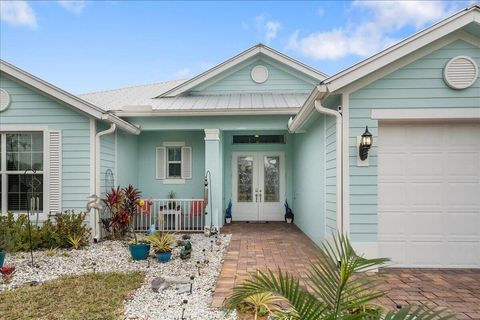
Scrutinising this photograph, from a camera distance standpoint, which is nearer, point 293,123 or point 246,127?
point 293,123

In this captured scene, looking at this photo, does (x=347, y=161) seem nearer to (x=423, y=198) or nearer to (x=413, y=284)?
(x=423, y=198)

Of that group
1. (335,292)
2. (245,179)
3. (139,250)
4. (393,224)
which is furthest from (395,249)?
(245,179)

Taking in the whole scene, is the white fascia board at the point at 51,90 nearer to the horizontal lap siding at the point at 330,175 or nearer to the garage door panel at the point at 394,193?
the horizontal lap siding at the point at 330,175

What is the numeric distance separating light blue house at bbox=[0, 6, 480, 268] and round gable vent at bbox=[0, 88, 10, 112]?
0.08 feet

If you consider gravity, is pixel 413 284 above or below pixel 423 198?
below

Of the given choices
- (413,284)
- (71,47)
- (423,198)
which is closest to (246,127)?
(423,198)

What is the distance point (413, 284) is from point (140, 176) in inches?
297

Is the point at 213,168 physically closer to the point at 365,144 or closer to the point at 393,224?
the point at 365,144

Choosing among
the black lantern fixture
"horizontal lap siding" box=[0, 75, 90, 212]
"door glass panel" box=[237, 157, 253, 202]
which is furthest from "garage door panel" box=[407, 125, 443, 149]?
"horizontal lap siding" box=[0, 75, 90, 212]

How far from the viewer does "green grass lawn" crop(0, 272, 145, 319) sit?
328cm

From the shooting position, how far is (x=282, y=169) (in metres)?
9.61

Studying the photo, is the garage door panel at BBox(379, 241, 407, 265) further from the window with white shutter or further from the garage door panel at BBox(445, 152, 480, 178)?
the window with white shutter

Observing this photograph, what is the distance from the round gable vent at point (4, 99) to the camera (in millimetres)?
6453

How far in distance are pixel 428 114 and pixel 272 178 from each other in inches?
216
